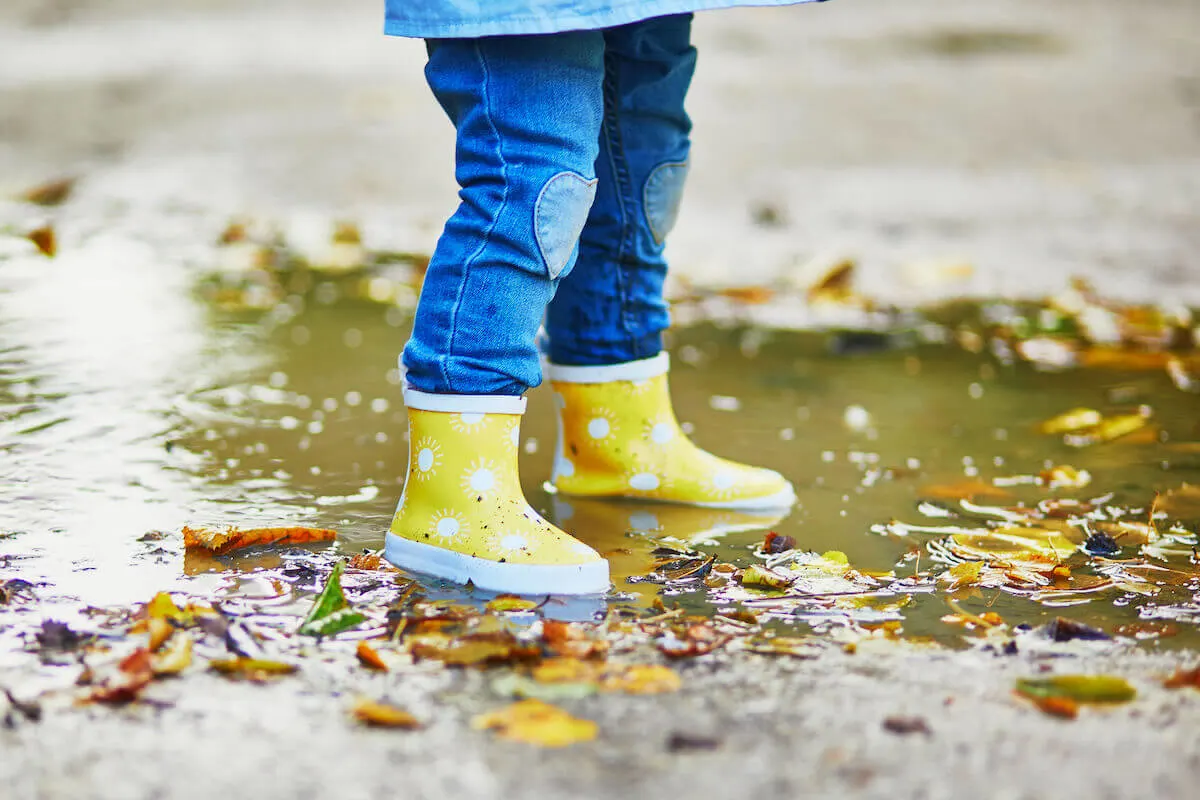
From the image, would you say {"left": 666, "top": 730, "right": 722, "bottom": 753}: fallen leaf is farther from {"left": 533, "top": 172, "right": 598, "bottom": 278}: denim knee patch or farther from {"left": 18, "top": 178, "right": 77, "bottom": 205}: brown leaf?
{"left": 18, "top": 178, "right": 77, "bottom": 205}: brown leaf

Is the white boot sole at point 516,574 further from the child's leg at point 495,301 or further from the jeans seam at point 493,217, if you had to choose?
the jeans seam at point 493,217

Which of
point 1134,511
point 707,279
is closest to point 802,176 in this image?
point 707,279

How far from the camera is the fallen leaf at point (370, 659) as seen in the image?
1.32m

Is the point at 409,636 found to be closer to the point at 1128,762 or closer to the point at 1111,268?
the point at 1128,762

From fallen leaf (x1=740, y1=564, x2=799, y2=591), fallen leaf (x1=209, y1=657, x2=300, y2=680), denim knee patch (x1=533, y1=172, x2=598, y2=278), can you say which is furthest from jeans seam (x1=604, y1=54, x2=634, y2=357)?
fallen leaf (x1=209, y1=657, x2=300, y2=680)

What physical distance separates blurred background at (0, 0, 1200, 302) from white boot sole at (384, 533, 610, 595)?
1.98 metres

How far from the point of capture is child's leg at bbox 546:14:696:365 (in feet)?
5.87

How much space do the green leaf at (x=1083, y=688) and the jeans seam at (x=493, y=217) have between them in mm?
741

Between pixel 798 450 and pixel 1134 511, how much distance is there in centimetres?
54

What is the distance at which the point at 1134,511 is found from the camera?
1.90m

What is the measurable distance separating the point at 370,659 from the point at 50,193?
3416 mm

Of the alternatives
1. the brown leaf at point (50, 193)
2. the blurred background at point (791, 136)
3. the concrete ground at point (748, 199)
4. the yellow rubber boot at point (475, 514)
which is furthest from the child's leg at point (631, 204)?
the brown leaf at point (50, 193)

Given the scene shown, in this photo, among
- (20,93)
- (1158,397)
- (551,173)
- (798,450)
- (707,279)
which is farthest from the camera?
(20,93)

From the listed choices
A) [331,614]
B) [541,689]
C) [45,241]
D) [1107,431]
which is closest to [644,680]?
[541,689]
